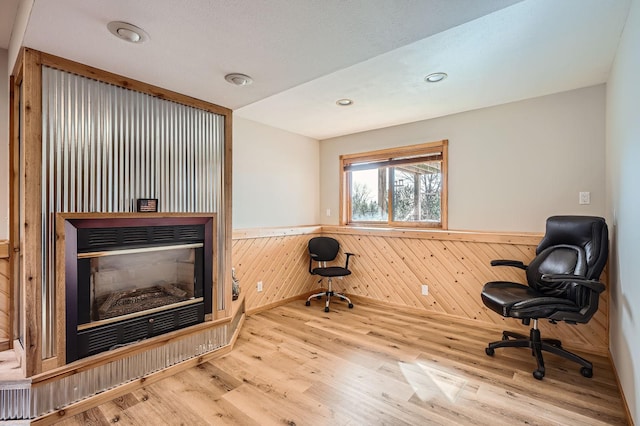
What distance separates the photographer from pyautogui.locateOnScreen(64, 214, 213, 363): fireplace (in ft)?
6.86

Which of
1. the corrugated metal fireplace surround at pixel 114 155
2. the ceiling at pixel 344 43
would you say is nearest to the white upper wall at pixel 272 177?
the ceiling at pixel 344 43

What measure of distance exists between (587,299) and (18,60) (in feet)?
14.2

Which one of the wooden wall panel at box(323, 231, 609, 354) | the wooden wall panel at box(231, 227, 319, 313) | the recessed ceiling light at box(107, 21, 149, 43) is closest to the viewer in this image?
the recessed ceiling light at box(107, 21, 149, 43)

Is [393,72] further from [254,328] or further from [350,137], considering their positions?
[254,328]

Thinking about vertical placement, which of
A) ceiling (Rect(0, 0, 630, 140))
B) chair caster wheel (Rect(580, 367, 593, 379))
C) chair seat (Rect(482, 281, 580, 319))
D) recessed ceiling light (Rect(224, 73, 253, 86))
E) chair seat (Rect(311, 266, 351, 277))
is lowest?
chair caster wheel (Rect(580, 367, 593, 379))

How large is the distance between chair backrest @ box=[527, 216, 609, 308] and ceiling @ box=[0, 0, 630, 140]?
1.35 m

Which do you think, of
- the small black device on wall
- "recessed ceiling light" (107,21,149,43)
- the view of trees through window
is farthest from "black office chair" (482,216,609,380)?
"recessed ceiling light" (107,21,149,43)

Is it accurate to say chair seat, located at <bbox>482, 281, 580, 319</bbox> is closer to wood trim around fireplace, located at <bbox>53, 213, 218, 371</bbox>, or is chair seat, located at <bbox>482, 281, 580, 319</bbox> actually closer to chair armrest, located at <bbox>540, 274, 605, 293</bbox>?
chair armrest, located at <bbox>540, 274, 605, 293</bbox>

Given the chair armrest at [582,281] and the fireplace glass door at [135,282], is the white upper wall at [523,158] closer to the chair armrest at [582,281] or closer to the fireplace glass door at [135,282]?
the chair armrest at [582,281]

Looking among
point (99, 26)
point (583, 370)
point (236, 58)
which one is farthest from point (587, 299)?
point (99, 26)

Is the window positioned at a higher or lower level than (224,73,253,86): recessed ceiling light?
lower

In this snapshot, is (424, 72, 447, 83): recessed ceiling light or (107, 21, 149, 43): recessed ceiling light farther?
(424, 72, 447, 83): recessed ceiling light

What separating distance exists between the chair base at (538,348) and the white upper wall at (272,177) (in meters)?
3.09

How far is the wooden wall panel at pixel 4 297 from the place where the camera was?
227cm
